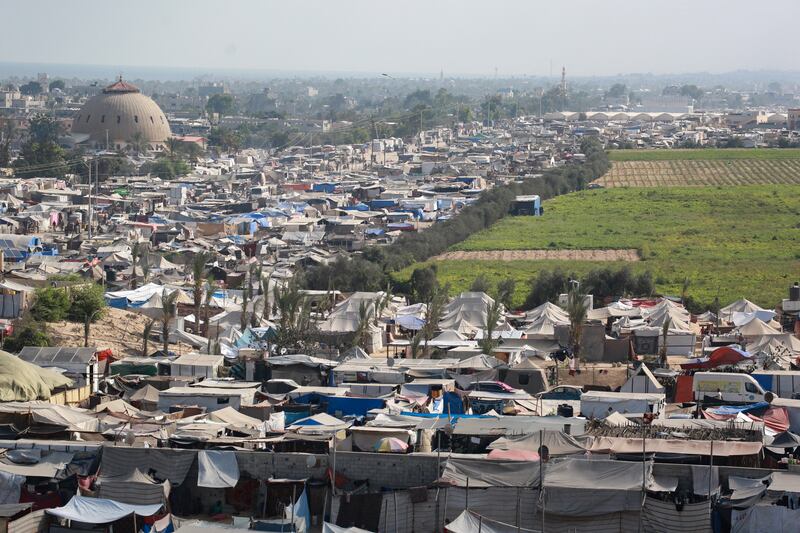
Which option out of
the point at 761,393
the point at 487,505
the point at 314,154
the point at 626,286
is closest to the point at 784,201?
the point at 626,286

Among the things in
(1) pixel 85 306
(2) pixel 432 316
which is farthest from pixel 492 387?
(1) pixel 85 306

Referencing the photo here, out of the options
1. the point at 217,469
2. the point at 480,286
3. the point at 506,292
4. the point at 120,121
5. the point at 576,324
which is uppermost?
the point at 217,469

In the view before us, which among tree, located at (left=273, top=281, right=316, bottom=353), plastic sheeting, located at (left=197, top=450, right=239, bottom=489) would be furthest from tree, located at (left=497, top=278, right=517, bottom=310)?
plastic sheeting, located at (left=197, top=450, right=239, bottom=489)

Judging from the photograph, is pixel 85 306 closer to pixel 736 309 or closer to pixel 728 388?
pixel 728 388

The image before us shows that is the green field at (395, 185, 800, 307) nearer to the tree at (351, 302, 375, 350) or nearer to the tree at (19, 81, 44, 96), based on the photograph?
the tree at (351, 302, 375, 350)

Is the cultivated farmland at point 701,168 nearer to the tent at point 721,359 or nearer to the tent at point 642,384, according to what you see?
the tent at point 721,359

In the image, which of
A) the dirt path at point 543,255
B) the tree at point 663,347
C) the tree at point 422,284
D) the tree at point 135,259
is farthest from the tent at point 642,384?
the dirt path at point 543,255

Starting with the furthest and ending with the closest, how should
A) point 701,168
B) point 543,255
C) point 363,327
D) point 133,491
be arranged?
point 701,168 < point 543,255 < point 363,327 < point 133,491

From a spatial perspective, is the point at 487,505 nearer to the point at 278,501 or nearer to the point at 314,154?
the point at 278,501
